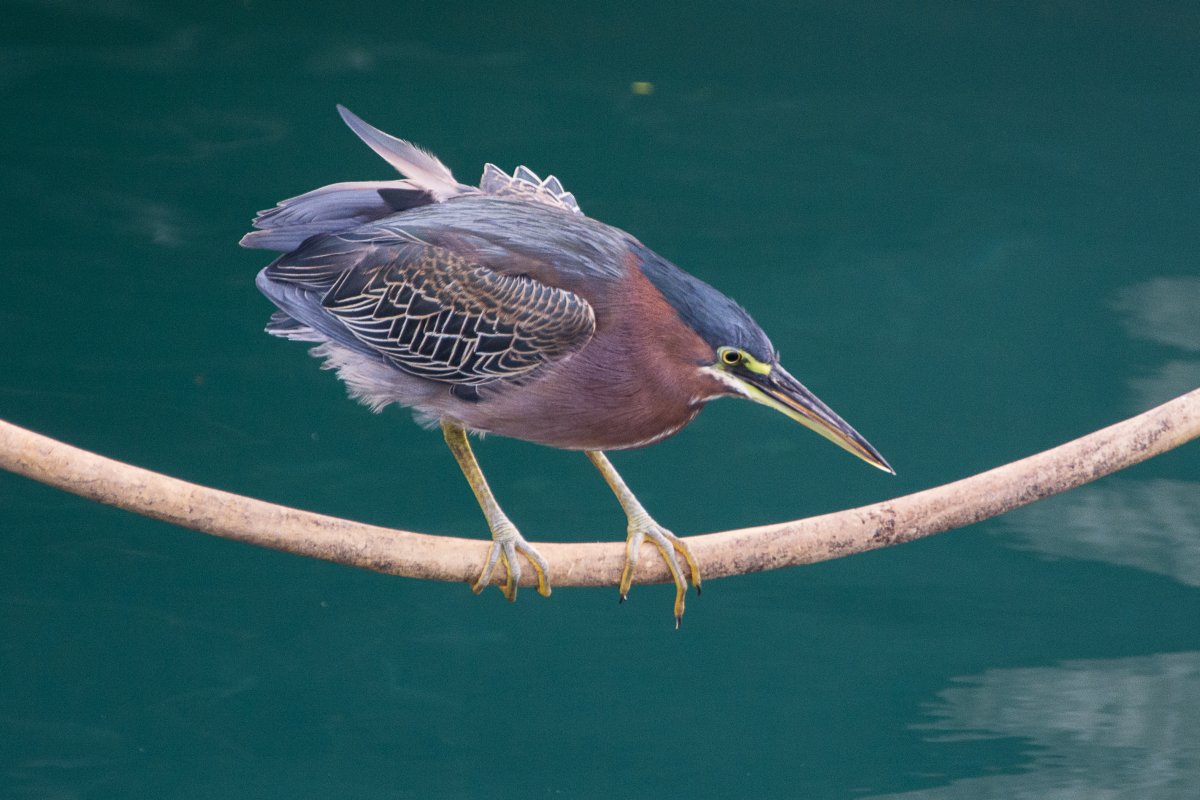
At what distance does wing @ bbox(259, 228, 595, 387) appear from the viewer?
159 cm

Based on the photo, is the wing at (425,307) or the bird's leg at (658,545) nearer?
the wing at (425,307)

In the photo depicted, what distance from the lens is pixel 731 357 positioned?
152 cm

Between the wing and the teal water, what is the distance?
91cm

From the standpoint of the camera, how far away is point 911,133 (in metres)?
2.68

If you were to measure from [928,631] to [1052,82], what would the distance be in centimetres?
114

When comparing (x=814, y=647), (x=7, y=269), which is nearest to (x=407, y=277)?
(x=7, y=269)

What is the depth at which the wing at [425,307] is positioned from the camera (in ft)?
5.23

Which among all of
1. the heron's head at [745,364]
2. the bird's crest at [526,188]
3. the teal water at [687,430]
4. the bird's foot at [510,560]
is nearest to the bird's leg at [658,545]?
the bird's foot at [510,560]

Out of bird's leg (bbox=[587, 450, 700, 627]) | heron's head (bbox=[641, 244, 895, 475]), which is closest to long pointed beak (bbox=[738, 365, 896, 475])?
heron's head (bbox=[641, 244, 895, 475])

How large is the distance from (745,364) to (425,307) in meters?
0.42

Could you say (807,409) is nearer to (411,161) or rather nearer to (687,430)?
(411,161)

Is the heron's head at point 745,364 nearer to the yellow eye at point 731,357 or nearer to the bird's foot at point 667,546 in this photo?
the yellow eye at point 731,357

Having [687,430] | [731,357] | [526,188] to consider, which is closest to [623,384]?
[731,357]

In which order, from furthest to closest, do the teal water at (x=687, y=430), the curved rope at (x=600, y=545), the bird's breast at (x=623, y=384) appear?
the teal water at (x=687, y=430) < the bird's breast at (x=623, y=384) < the curved rope at (x=600, y=545)
